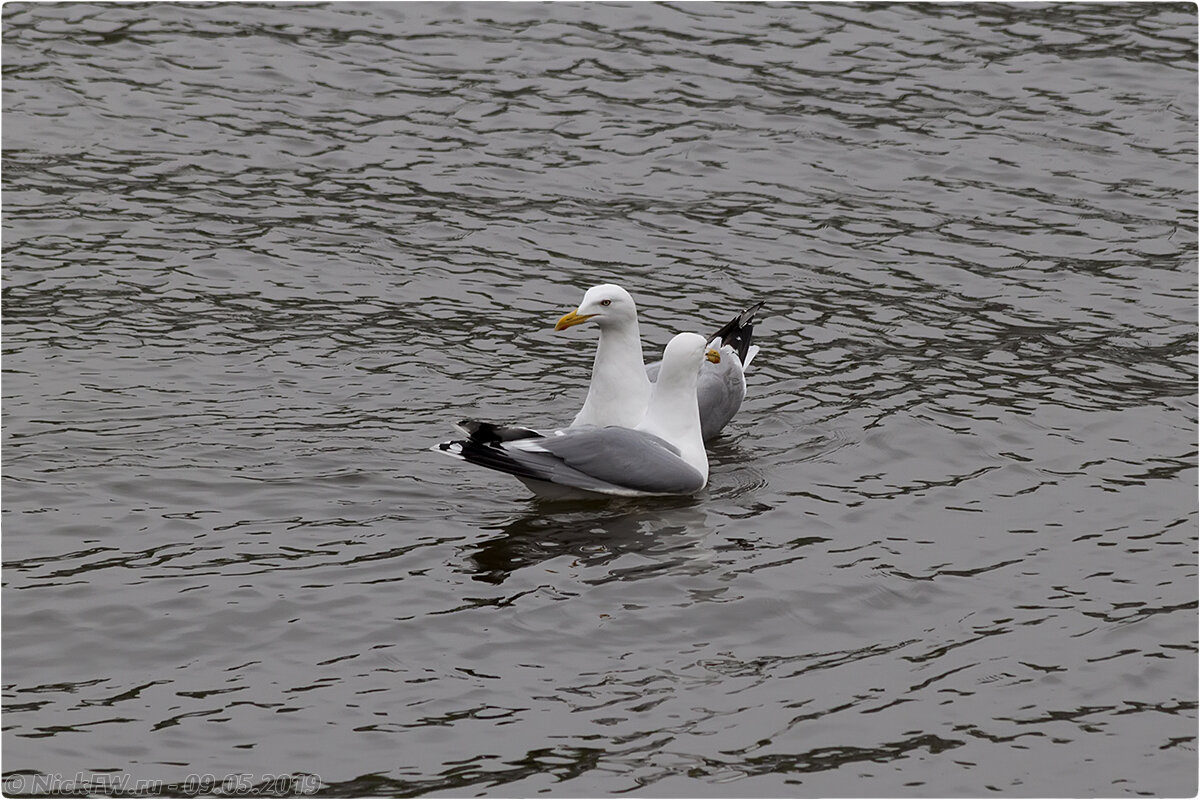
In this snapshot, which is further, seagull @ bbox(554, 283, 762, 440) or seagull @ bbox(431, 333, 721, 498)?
seagull @ bbox(554, 283, 762, 440)

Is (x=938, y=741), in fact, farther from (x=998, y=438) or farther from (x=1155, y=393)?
(x=1155, y=393)

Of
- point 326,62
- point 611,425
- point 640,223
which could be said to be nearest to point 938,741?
point 611,425

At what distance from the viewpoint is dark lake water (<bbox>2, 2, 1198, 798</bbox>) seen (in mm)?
8312

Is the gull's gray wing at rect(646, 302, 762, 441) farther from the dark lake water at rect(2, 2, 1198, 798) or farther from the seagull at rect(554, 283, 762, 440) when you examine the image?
the dark lake water at rect(2, 2, 1198, 798)

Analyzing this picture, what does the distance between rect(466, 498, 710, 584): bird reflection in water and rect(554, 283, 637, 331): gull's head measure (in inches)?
52.0

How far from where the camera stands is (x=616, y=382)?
11.5 meters

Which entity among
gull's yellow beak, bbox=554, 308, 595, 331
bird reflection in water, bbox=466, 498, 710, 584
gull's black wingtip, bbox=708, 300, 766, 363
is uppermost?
gull's yellow beak, bbox=554, 308, 595, 331

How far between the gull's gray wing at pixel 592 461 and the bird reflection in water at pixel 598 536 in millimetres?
150

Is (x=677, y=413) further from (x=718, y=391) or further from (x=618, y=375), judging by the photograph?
(x=718, y=391)

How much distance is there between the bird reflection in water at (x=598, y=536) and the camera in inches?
396

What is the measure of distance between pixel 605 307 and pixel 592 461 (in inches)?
48.4

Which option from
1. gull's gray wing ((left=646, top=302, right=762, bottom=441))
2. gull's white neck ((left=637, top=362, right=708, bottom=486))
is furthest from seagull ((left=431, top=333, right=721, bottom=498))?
gull's gray wing ((left=646, top=302, right=762, bottom=441))

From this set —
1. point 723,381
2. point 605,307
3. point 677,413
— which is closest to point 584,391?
point 723,381

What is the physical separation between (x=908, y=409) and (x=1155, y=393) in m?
2.06
